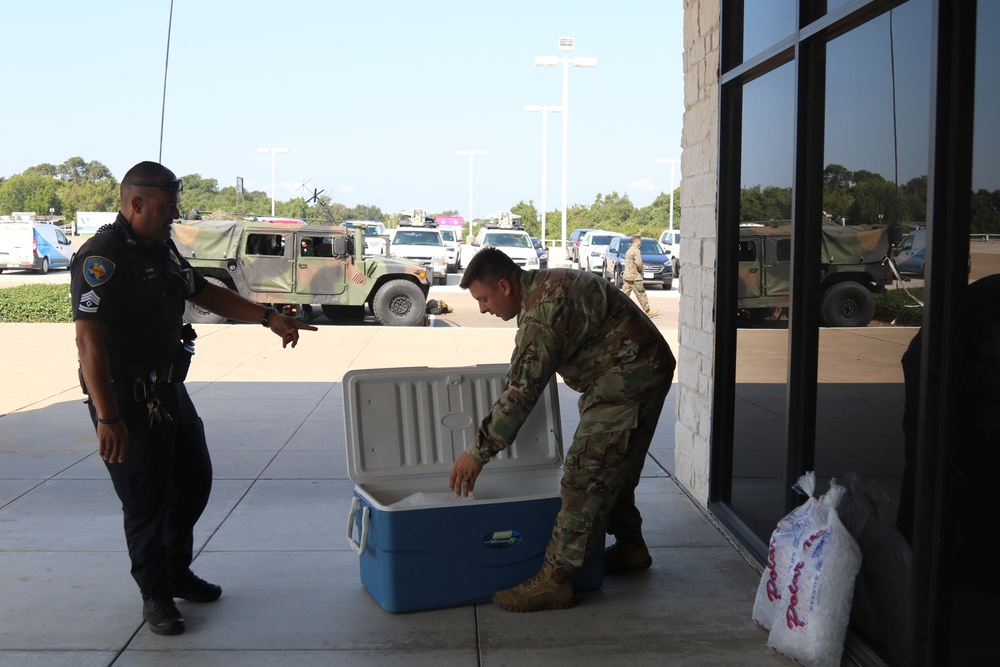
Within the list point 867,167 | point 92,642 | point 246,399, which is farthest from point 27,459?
point 867,167

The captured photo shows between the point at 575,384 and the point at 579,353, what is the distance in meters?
0.17

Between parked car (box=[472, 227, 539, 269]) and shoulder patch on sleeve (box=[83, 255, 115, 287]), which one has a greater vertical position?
parked car (box=[472, 227, 539, 269])

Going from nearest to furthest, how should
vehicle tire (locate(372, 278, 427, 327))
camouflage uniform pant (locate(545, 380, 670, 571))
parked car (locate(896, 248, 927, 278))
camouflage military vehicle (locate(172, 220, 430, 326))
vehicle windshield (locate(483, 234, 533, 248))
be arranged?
1. parked car (locate(896, 248, 927, 278))
2. camouflage uniform pant (locate(545, 380, 670, 571))
3. camouflage military vehicle (locate(172, 220, 430, 326))
4. vehicle tire (locate(372, 278, 427, 327))
5. vehicle windshield (locate(483, 234, 533, 248))

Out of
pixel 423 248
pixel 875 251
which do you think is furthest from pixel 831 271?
pixel 423 248

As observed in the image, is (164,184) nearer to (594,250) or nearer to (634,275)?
(634,275)

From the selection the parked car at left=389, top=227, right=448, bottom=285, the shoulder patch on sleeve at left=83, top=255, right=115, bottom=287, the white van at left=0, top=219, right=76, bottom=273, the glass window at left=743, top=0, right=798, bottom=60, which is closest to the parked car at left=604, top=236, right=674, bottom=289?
the parked car at left=389, top=227, right=448, bottom=285

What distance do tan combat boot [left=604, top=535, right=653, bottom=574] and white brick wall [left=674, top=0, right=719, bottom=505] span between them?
1.15 m

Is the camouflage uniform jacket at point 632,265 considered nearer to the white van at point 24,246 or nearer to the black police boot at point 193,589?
the black police boot at point 193,589

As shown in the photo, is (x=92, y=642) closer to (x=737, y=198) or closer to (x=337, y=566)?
(x=337, y=566)

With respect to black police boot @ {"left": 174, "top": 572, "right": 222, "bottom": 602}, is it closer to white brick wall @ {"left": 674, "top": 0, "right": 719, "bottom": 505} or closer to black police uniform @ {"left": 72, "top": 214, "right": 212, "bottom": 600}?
black police uniform @ {"left": 72, "top": 214, "right": 212, "bottom": 600}

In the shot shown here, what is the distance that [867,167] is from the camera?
12.4 feet

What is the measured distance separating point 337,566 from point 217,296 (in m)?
1.39

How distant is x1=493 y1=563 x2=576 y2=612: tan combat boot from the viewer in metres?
4.03

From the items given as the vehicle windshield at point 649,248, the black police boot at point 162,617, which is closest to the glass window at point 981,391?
the black police boot at point 162,617
